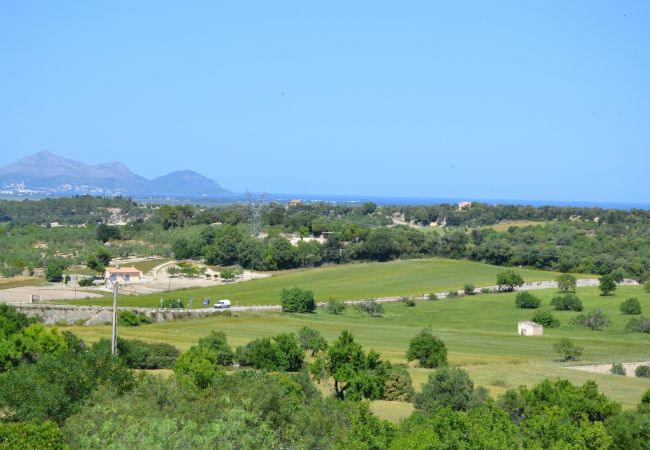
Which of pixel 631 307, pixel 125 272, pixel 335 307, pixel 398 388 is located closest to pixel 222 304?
pixel 335 307

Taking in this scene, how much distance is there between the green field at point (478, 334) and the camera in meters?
44.4

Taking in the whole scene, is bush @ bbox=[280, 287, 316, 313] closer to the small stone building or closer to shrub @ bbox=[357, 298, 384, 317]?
shrub @ bbox=[357, 298, 384, 317]

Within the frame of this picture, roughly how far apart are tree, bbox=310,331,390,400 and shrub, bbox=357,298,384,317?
99.8 feet

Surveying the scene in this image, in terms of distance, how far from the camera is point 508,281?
→ 85.3 m

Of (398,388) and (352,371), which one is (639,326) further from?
(352,371)

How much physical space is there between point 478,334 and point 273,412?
37.5 m

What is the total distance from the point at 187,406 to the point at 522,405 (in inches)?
549

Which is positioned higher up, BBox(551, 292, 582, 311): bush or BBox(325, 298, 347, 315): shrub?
BBox(551, 292, 582, 311): bush

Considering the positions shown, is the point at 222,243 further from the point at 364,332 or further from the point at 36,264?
the point at 364,332

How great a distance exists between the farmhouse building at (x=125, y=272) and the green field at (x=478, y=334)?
26.2 meters

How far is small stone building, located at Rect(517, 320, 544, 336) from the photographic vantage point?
62875 mm

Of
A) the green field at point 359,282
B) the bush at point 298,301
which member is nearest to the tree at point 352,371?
the bush at point 298,301

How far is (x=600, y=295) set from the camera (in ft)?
263

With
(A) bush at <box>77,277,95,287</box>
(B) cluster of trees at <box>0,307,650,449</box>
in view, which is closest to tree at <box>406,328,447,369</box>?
(B) cluster of trees at <box>0,307,650,449</box>
